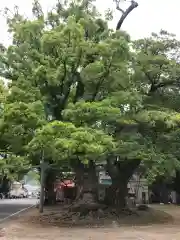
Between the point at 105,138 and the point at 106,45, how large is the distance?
4.93 m

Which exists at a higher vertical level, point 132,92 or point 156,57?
point 156,57

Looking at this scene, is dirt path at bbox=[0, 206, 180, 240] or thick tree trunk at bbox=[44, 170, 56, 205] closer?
dirt path at bbox=[0, 206, 180, 240]

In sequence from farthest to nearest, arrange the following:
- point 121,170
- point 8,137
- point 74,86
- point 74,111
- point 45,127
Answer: point 121,170 → point 74,86 → point 8,137 → point 74,111 → point 45,127

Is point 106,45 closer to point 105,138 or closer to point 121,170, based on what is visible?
point 105,138

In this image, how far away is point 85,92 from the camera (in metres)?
25.7

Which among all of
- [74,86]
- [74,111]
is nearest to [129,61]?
[74,86]

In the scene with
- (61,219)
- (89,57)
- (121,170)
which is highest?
(89,57)

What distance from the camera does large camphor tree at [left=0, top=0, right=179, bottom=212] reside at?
69.8 feet

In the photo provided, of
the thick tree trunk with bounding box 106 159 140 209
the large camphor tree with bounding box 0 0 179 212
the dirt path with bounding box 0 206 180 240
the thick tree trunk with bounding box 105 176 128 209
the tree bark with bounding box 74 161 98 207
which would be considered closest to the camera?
the dirt path with bounding box 0 206 180 240

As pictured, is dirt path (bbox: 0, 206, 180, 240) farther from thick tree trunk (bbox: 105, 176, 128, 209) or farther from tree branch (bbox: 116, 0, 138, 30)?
tree branch (bbox: 116, 0, 138, 30)

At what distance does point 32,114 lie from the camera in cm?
2114

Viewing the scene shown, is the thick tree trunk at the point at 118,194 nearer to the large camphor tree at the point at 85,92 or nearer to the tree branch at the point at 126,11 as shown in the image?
the large camphor tree at the point at 85,92

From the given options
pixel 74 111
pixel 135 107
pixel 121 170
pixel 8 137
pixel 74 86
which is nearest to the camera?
pixel 74 111

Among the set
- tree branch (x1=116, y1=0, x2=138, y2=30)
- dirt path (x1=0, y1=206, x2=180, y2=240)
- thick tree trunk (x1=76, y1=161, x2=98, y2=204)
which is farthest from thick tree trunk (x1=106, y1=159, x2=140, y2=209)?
tree branch (x1=116, y1=0, x2=138, y2=30)
